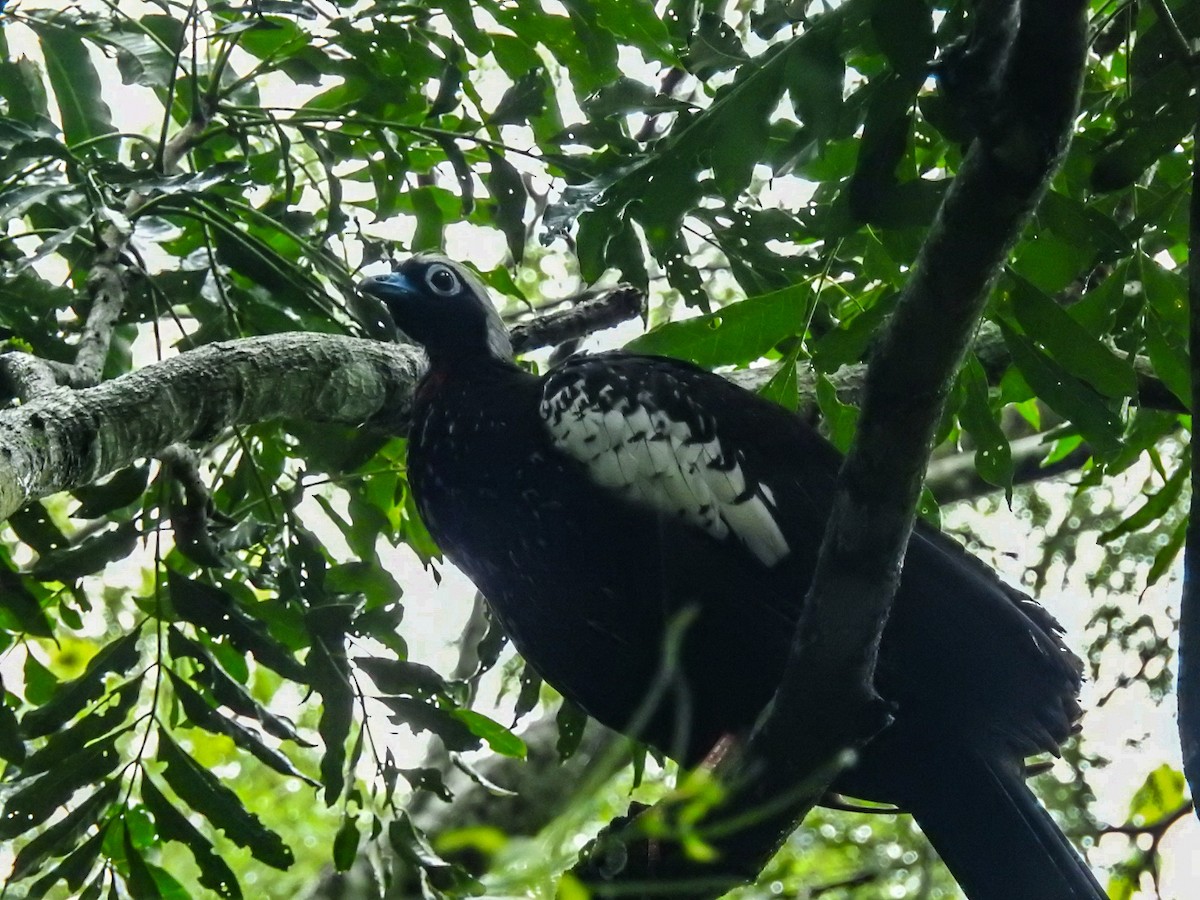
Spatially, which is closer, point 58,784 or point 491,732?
point 58,784

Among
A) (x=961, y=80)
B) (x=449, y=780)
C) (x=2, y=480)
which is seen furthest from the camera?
(x=449, y=780)

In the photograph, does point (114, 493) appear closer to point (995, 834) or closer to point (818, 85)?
point (818, 85)

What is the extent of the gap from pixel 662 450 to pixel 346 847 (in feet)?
3.87

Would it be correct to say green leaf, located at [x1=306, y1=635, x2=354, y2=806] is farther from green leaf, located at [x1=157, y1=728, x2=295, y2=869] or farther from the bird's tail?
the bird's tail

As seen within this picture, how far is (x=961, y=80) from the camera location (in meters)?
1.70

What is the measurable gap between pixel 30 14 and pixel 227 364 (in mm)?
1339

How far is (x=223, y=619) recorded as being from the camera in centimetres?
307

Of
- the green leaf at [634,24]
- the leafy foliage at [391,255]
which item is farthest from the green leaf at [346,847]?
the green leaf at [634,24]

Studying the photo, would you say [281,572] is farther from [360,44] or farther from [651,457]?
[360,44]

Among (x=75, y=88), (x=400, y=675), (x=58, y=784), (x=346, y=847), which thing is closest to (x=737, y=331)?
(x=400, y=675)

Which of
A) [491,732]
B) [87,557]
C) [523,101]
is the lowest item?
[491,732]

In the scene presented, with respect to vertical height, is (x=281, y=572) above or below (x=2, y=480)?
above

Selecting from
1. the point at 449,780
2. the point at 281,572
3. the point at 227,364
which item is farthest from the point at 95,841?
the point at 449,780

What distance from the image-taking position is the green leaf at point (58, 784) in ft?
9.76
